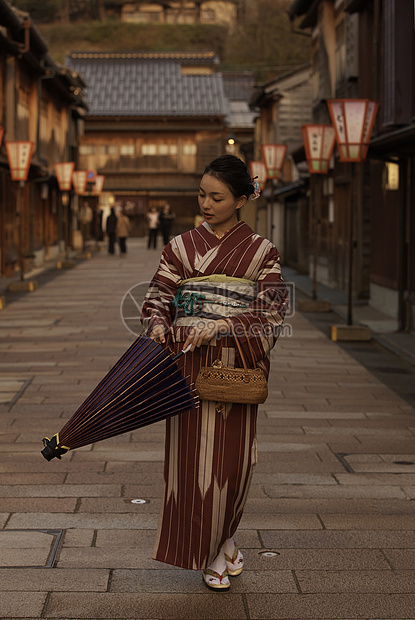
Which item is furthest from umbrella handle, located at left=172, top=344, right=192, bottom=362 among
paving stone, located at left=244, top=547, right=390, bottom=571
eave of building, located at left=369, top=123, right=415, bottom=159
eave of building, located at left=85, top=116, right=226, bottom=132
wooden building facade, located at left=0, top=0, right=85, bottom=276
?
eave of building, located at left=85, top=116, right=226, bottom=132

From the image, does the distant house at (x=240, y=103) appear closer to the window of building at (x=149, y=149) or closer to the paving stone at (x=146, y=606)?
the window of building at (x=149, y=149)

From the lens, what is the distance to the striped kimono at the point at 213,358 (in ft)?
12.7

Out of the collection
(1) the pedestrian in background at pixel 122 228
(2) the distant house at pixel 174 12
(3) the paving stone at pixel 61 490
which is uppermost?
(2) the distant house at pixel 174 12

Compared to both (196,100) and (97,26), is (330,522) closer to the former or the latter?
(196,100)

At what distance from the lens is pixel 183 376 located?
12.5 ft

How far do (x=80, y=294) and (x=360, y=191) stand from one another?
6.62m

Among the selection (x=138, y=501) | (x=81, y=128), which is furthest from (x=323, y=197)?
(x=81, y=128)

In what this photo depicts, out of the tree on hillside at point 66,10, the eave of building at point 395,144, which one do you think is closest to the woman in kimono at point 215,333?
the eave of building at point 395,144

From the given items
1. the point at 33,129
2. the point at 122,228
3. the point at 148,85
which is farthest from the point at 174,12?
the point at 33,129

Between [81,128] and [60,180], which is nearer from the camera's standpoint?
[60,180]

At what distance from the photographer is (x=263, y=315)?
388 centimetres

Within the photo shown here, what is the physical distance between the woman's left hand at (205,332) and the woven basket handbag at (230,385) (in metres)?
0.13

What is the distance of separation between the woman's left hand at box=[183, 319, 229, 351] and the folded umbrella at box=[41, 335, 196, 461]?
0.13m

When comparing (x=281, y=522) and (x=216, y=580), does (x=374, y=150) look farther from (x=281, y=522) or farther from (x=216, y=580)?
(x=216, y=580)
